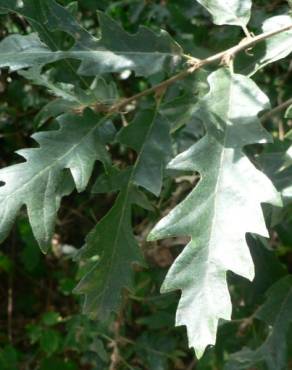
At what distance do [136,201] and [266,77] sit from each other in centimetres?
122

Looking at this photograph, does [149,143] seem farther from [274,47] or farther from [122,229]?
[274,47]

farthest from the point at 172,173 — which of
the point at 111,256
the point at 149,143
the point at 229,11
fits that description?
the point at 229,11

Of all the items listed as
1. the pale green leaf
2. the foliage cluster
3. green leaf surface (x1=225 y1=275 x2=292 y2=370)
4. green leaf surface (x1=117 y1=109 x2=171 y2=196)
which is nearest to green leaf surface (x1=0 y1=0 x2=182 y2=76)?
the foliage cluster

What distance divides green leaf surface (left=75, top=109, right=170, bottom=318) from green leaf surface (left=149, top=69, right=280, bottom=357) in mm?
163

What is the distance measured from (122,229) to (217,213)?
1.04 ft

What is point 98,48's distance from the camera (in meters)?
1.52

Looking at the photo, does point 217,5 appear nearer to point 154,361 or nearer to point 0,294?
point 154,361

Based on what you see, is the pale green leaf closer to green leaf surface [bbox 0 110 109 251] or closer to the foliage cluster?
the foliage cluster

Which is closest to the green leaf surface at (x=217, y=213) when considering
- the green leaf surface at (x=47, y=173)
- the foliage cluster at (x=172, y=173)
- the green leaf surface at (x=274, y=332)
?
the foliage cluster at (x=172, y=173)

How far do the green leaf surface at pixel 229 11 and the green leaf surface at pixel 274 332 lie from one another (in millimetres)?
650

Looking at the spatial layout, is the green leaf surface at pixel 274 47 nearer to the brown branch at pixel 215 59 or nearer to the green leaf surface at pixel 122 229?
the brown branch at pixel 215 59

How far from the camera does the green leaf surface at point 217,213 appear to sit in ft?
4.02

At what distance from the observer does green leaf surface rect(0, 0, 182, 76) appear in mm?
1494

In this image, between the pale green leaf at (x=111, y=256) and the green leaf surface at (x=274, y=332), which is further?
the green leaf surface at (x=274, y=332)
